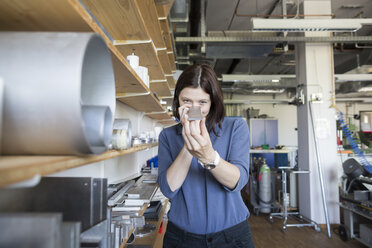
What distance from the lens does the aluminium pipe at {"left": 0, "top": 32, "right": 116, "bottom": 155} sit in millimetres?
422

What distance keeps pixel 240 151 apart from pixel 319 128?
320cm

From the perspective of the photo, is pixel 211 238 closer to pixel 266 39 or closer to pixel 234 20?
pixel 266 39

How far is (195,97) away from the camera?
1.05 metres

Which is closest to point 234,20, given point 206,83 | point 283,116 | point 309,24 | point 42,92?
point 309,24

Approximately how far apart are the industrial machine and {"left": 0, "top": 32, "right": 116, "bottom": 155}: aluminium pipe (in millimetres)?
3388

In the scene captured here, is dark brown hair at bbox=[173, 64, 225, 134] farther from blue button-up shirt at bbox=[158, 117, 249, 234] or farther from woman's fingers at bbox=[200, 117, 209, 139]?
woman's fingers at bbox=[200, 117, 209, 139]

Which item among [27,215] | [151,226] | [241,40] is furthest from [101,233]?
[241,40]

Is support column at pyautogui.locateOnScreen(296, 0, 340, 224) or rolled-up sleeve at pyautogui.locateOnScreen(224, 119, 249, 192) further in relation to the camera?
support column at pyautogui.locateOnScreen(296, 0, 340, 224)

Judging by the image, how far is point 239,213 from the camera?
1.09 metres

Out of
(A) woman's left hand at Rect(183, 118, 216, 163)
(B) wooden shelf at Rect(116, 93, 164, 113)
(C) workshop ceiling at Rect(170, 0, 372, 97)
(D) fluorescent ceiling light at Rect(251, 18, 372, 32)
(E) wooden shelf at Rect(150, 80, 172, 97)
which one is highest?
(C) workshop ceiling at Rect(170, 0, 372, 97)

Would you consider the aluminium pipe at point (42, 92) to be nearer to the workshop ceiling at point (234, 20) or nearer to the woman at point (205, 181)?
the woman at point (205, 181)

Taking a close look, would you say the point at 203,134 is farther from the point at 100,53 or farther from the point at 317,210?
the point at 317,210

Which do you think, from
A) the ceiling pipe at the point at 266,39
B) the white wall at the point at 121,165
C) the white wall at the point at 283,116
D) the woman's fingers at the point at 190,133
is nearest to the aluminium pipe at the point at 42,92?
the woman's fingers at the point at 190,133

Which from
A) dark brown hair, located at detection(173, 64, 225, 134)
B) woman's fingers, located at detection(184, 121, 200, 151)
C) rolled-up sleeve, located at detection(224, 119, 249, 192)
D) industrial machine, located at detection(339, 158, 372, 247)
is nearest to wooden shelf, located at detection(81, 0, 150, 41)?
dark brown hair, located at detection(173, 64, 225, 134)
